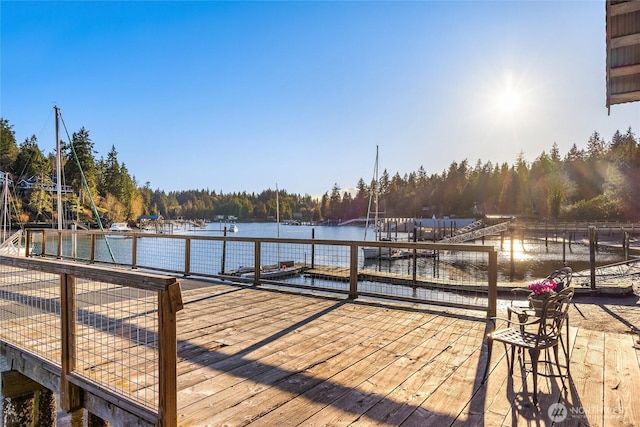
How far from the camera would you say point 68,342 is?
257 centimetres

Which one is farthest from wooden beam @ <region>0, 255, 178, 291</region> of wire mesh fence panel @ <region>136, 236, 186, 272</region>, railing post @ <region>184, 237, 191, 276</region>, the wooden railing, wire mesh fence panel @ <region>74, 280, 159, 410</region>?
wire mesh fence panel @ <region>136, 236, 186, 272</region>

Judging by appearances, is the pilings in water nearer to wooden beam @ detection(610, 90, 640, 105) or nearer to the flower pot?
the flower pot

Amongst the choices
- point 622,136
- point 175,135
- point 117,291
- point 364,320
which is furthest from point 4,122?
point 622,136

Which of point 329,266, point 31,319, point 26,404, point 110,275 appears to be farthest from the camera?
point 329,266

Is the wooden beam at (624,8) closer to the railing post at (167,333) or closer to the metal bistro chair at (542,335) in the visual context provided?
the metal bistro chair at (542,335)

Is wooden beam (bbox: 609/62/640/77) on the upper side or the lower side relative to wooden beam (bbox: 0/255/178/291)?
upper

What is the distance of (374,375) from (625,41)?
4.75m

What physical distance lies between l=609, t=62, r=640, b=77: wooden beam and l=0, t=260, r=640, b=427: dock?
10.2 ft

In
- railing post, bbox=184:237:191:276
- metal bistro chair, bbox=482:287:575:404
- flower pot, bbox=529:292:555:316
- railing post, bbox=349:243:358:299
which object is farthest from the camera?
railing post, bbox=184:237:191:276

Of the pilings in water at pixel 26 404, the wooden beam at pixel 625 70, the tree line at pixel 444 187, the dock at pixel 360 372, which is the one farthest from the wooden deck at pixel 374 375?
the tree line at pixel 444 187

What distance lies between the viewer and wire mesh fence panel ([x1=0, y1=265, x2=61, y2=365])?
11.2ft
